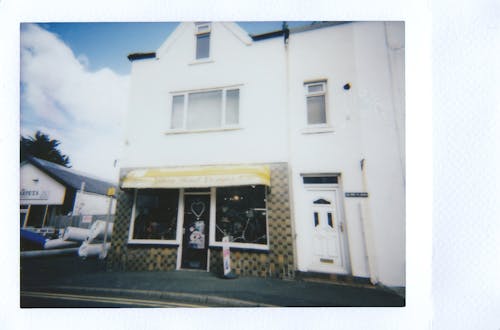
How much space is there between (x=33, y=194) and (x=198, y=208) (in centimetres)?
178

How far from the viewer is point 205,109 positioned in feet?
9.23

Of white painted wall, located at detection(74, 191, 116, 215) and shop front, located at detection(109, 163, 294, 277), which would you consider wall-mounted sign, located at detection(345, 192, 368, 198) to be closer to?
shop front, located at detection(109, 163, 294, 277)

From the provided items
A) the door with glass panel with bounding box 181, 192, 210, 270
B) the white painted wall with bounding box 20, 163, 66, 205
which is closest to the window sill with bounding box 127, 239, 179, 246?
the door with glass panel with bounding box 181, 192, 210, 270

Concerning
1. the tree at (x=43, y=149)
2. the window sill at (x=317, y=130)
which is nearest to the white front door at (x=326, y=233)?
the window sill at (x=317, y=130)

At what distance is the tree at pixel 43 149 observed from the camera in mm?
1955

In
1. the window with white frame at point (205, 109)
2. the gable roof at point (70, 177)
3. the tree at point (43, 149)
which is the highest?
the window with white frame at point (205, 109)

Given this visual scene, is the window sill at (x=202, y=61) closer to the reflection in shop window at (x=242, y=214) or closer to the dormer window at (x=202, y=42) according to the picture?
the dormer window at (x=202, y=42)

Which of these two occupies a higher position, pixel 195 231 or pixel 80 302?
pixel 195 231

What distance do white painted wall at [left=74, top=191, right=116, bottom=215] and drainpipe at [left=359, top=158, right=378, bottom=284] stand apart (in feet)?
11.9

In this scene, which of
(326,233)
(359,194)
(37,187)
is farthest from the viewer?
(326,233)

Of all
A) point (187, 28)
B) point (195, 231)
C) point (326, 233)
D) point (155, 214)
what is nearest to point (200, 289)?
point (195, 231)

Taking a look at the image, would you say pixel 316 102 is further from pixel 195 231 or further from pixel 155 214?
pixel 155 214

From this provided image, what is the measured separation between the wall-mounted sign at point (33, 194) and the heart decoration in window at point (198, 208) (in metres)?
1.68
